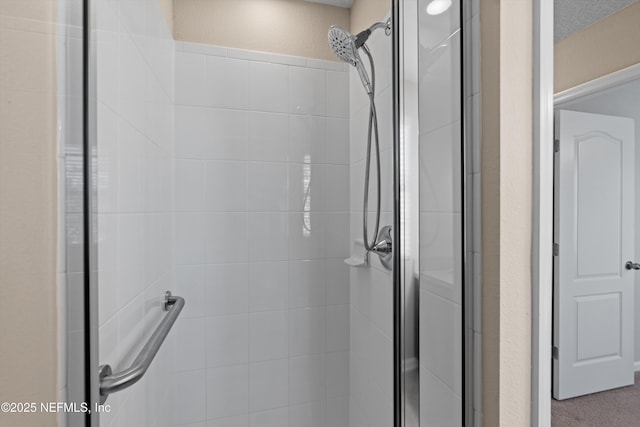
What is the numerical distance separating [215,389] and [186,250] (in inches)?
22.3

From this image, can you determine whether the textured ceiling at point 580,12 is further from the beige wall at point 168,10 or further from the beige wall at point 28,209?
the beige wall at point 28,209

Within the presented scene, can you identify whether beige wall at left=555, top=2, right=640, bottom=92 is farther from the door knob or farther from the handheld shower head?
the handheld shower head

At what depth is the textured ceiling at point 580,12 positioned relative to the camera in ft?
4.73

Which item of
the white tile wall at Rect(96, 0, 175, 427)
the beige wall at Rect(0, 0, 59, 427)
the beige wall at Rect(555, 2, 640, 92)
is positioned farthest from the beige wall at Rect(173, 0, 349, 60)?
the beige wall at Rect(555, 2, 640, 92)

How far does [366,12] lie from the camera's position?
1093 mm

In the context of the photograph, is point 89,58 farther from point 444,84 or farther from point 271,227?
point 271,227

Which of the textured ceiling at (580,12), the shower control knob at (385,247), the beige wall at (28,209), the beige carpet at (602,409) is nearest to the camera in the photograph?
the beige wall at (28,209)

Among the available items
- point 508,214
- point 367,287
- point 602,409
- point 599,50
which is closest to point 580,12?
point 599,50

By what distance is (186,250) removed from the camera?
3.98 ft

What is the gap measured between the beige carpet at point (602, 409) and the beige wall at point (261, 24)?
2147mm

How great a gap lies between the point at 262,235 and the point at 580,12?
5.97ft

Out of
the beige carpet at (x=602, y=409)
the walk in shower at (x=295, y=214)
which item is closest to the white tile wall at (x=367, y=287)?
the walk in shower at (x=295, y=214)

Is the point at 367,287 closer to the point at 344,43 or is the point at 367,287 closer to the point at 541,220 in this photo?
the point at 541,220

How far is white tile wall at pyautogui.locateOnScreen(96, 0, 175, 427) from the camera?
60cm
